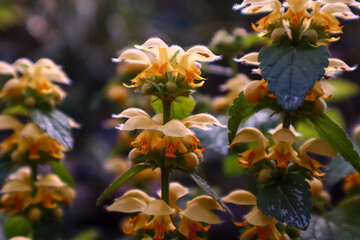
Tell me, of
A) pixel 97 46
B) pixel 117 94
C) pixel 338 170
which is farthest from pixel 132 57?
pixel 97 46

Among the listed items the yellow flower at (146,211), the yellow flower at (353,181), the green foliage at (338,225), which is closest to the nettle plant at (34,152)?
the yellow flower at (146,211)

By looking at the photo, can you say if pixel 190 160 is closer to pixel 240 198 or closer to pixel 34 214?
pixel 240 198

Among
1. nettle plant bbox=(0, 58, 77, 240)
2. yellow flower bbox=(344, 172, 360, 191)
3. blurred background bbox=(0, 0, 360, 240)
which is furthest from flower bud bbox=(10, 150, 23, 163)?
blurred background bbox=(0, 0, 360, 240)

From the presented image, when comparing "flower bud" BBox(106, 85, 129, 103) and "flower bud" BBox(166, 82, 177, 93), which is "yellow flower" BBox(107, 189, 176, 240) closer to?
"flower bud" BBox(166, 82, 177, 93)

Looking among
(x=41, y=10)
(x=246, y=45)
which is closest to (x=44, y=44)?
(x=41, y=10)

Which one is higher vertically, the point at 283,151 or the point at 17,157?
the point at 283,151

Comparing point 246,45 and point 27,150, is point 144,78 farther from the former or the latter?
point 246,45
